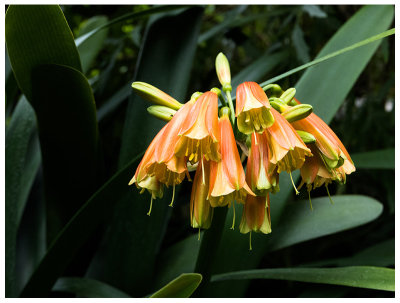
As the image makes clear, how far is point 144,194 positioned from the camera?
2.41 ft

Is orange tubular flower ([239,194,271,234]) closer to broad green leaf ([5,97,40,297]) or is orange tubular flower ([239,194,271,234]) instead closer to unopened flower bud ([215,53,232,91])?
unopened flower bud ([215,53,232,91])

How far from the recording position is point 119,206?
76cm

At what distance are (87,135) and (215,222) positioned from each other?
298 mm

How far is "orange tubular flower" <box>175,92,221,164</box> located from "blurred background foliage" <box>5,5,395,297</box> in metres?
0.18

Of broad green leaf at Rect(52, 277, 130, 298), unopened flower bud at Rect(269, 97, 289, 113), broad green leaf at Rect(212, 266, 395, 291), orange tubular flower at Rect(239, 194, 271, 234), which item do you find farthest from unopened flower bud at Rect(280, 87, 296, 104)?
broad green leaf at Rect(52, 277, 130, 298)

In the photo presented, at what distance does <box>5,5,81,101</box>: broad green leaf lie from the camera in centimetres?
56

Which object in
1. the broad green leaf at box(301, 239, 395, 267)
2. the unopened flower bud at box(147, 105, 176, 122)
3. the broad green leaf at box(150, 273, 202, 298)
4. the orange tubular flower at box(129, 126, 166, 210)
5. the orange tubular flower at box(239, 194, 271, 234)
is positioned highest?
the unopened flower bud at box(147, 105, 176, 122)

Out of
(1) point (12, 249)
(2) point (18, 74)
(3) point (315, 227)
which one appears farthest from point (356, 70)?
(1) point (12, 249)

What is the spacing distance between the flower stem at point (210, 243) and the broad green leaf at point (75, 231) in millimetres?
127

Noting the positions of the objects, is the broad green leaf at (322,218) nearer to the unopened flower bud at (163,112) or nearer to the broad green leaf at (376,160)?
the broad green leaf at (376,160)

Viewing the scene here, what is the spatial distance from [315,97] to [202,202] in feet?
1.17

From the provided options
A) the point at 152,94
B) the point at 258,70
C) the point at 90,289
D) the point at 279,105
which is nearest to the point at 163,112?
the point at 152,94

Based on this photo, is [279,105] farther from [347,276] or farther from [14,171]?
[14,171]

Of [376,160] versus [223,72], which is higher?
[223,72]
